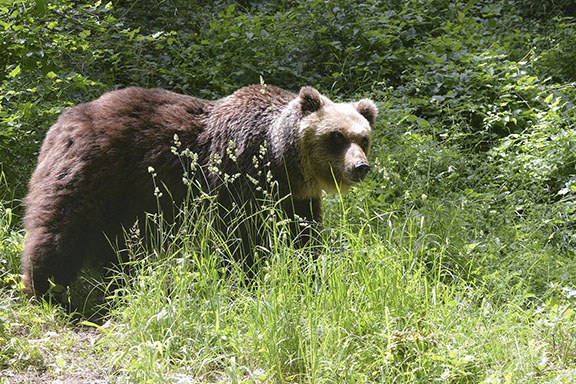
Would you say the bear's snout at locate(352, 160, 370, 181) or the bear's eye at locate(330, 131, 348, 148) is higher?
the bear's eye at locate(330, 131, 348, 148)

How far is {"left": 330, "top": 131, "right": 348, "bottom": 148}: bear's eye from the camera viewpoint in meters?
6.52

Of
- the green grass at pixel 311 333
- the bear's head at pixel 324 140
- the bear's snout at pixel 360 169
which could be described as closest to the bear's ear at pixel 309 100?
the bear's head at pixel 324 140

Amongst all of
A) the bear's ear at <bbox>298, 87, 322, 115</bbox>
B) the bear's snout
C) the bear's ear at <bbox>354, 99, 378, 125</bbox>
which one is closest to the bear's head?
the bear's ear at <bbox>298, 87, 322, 115</bbox>

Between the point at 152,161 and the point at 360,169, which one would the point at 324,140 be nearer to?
the point at 360,169

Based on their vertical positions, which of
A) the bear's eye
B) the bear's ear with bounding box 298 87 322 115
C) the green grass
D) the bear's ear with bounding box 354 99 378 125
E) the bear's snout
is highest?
the bear's ear with bounding box 298 87 322 115

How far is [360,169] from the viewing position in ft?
20.5

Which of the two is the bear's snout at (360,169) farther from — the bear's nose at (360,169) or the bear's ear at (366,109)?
the bear's ear at (366,109)

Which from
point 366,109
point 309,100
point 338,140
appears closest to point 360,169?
point 338,140

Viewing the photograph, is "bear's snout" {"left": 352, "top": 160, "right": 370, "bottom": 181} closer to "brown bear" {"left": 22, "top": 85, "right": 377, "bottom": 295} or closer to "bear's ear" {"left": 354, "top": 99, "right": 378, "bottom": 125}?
"brown bear" {"left": 22, "top": 85, "right": 377, "bottom": 295}

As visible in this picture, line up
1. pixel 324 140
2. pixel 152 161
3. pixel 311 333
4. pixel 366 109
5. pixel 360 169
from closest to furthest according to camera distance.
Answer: pixel 311 333 → pixel 360 169 → pixel 152 161 → pixel 324 140 → pixel 366 109

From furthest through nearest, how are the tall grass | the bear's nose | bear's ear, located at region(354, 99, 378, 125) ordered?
bear's ear, located at region(354, 99, 378, 125)
the bear's nose
the tall grass

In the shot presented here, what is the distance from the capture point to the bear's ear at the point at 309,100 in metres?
6.52

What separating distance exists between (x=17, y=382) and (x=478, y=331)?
2742 mm

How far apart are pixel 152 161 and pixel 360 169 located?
1589 mm
